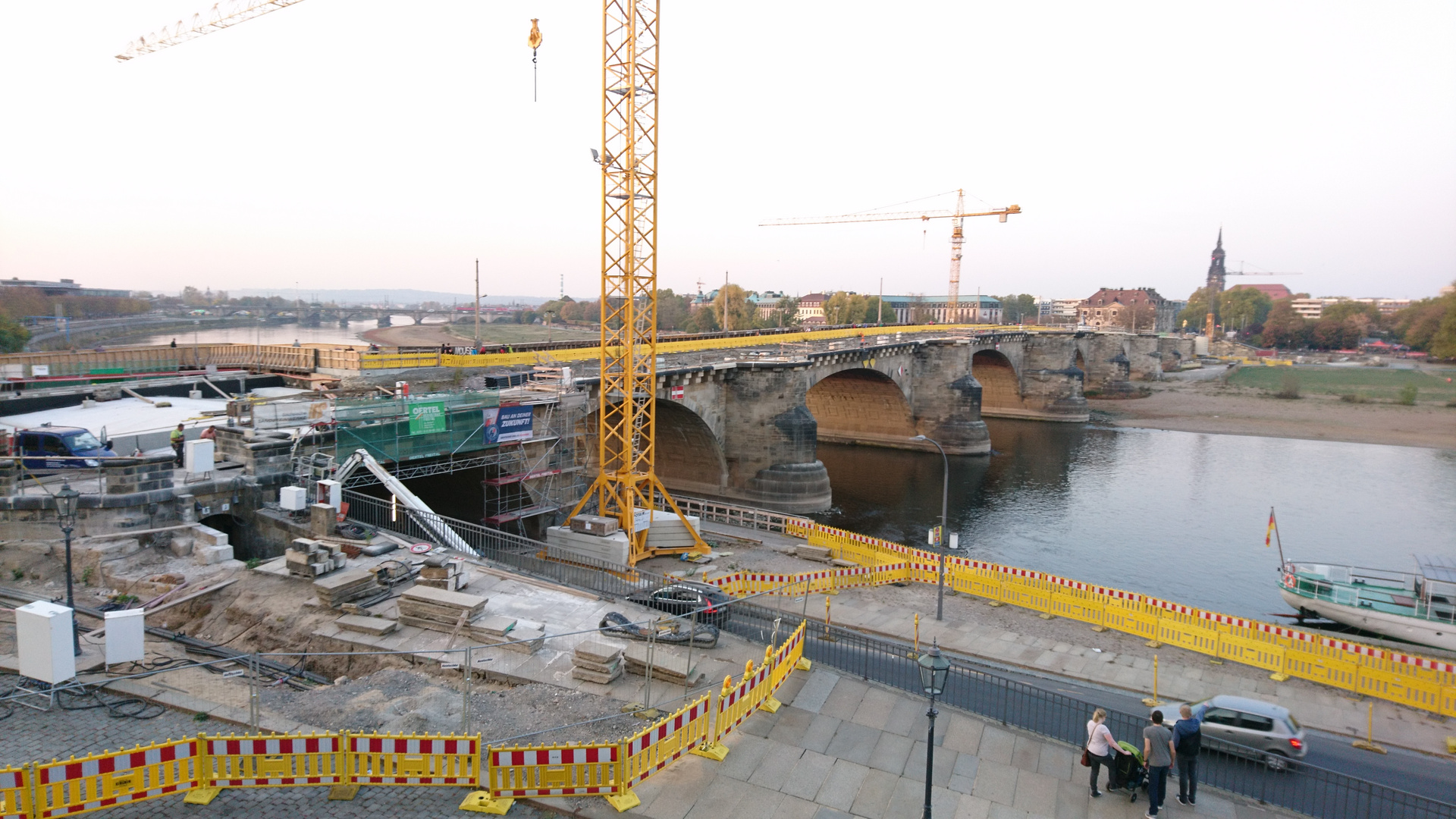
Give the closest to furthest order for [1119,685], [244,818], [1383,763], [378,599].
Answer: [244,818] → [1383,763] → [378,599] → [1119,685]

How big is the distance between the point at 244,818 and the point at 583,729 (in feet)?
13.1

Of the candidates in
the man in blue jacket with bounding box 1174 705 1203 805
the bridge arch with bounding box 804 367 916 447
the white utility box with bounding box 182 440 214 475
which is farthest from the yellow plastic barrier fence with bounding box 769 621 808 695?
the bridge arch with bounding box 804 367 916 447

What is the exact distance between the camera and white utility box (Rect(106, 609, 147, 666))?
1171 centimetres

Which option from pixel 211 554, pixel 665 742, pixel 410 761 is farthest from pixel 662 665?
pixel 211 554

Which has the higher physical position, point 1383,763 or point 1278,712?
point 1278,712

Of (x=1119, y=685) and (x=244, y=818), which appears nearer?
(x=244, y=818)

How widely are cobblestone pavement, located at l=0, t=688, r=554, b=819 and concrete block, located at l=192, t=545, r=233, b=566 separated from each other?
285 inches

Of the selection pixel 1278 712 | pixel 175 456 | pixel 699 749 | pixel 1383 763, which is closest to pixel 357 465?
pixel 175 456

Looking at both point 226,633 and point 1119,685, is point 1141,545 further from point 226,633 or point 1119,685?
point 226,633

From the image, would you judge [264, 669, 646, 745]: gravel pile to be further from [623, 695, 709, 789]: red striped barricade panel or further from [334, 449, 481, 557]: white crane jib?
[334, 449, 481, 557]: white crane jib

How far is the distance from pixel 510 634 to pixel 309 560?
5.15 metres

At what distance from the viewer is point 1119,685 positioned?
18.2m

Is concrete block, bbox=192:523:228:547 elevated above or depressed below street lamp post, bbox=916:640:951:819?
below

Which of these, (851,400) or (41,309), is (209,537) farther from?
(41,309)
